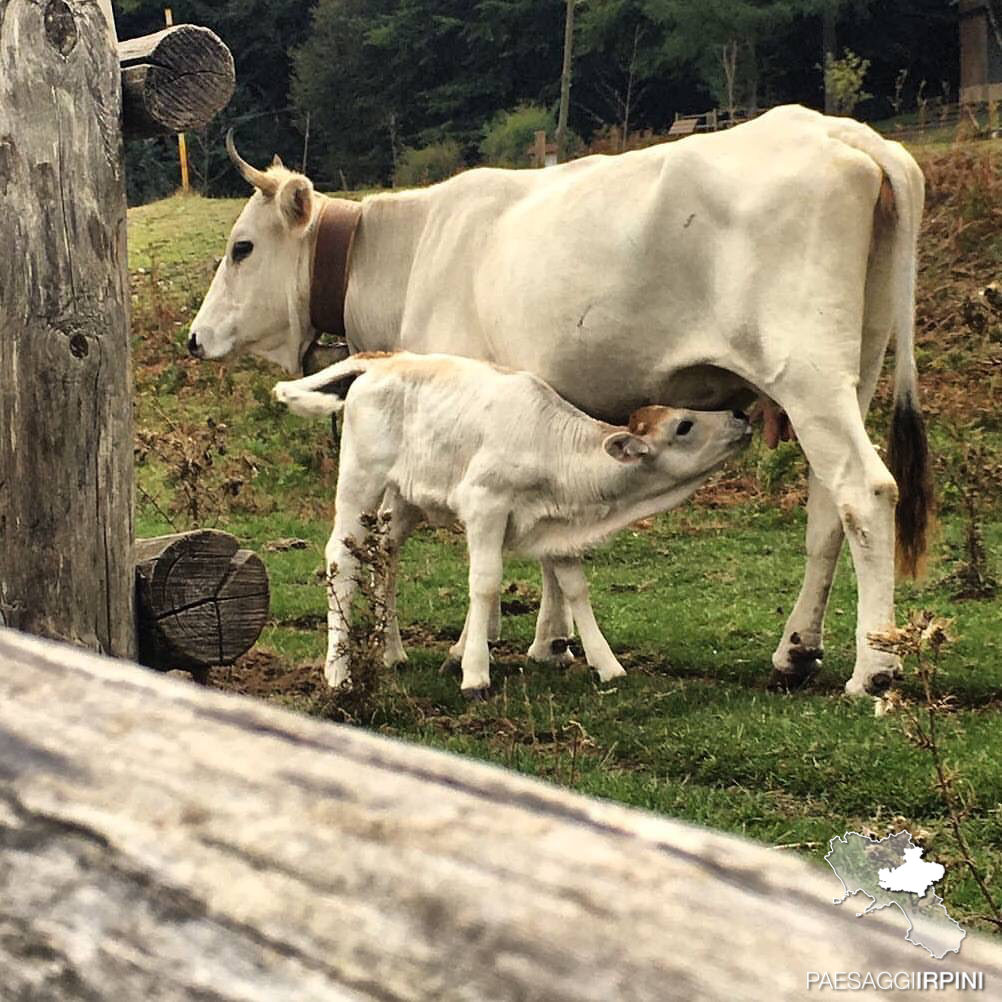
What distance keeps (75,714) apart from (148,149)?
143 feet

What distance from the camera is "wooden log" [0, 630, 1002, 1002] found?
4.00 feet

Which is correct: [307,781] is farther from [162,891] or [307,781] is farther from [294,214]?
[294,214]

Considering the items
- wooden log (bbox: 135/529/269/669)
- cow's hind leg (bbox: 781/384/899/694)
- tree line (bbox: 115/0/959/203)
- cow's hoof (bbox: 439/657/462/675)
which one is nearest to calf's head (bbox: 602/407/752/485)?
cow's hind leg (bbox: 781/384/899/694)

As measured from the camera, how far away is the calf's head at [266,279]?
28.7ft

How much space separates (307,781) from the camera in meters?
1.53

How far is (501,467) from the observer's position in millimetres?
6797

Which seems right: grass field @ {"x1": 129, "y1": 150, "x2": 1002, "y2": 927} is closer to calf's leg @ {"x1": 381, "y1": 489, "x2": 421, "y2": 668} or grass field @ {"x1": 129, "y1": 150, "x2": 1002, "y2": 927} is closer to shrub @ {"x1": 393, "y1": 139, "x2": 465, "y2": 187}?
calf's leg @ {"x1": 381, "y1": 489, "x2": 421, "y2": 668}

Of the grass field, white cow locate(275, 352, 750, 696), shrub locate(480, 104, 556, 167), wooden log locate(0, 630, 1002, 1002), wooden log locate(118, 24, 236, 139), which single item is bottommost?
shrub locate(480, 104, 556, 167)

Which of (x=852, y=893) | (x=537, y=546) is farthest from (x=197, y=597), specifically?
(x=852, y=893)

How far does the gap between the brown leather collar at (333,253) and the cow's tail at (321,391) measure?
1571 mm

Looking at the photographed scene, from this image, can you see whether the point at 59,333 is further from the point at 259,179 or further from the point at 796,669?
the point at 259,179

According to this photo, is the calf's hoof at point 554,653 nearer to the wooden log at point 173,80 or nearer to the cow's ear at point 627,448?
the cow's ear at point 627,448

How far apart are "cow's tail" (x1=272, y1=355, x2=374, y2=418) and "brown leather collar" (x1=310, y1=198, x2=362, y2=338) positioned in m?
1.57

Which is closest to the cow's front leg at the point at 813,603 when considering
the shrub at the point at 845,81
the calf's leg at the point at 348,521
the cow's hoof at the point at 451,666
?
the cow's hoof at the point at 451,666
